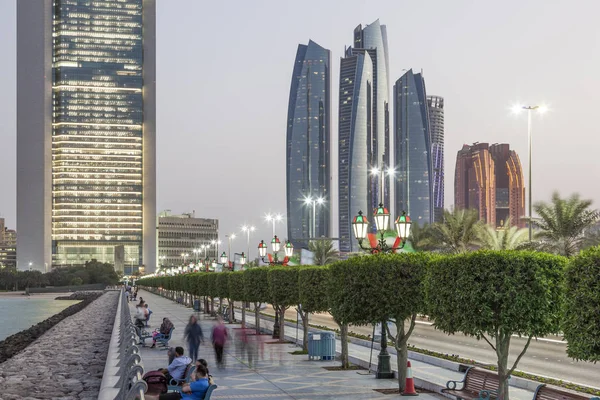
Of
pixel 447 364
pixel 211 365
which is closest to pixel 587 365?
pixel 447 364

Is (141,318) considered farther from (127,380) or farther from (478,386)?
(127,380)

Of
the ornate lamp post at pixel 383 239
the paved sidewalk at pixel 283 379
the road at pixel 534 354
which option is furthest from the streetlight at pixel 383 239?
the road at pixel 534 354

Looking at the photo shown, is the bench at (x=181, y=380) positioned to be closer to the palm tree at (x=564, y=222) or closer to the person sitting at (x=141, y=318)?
the person sitting at (x=141, y=318)

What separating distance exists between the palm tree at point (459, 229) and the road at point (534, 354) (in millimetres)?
15749

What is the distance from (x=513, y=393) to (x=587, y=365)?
9767 mm

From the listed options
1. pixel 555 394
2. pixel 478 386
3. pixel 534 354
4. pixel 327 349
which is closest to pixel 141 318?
pixel 327 349

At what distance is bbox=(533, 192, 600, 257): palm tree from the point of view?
1854 inches

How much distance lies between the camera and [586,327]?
1102 cm

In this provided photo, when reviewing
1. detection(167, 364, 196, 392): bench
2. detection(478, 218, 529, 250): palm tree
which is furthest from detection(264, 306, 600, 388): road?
detection(167, 364, 196, 392): bench

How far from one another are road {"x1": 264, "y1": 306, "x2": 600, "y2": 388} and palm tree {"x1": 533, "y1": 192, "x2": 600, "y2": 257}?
8432 mm

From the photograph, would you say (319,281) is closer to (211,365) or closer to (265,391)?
(211,365)

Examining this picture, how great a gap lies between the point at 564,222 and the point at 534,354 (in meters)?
16.8

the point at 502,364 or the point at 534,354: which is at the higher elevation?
the point at 502,364

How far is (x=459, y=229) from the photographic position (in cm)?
6041
